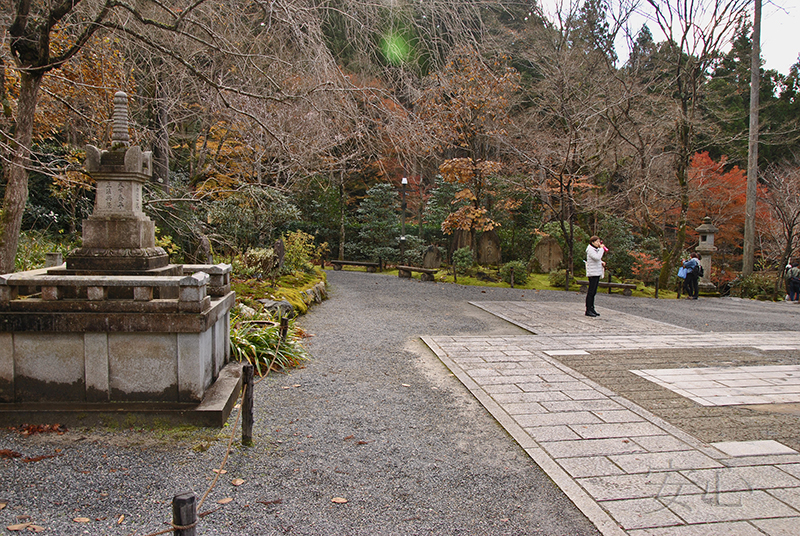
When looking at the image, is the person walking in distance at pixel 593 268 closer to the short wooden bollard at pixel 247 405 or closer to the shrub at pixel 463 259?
the shrub at pixel 463 259

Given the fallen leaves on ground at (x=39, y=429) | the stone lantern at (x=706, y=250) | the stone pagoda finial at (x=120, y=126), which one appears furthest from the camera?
the stone lantern at (x=706, y=250)

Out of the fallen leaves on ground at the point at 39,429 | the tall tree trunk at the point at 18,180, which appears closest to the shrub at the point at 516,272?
the tall tree trunk at the point at 18,180

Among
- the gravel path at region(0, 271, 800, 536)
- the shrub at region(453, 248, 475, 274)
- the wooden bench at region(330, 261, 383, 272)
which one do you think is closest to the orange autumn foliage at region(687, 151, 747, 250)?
the shrub at region(453, 248, 475, 274)

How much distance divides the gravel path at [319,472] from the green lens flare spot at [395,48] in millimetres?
3520

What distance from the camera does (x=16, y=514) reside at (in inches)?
104

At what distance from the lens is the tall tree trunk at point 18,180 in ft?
17.6

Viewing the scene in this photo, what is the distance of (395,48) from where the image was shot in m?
5.21

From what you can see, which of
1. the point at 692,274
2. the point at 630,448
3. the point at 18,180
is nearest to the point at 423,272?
the point at 692,274

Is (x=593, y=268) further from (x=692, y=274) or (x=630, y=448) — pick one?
(x=692, y=274)

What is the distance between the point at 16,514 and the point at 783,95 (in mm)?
35801

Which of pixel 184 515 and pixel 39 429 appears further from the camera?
pixel 39 429

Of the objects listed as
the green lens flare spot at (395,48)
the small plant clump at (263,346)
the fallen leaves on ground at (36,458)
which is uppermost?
the green lens flare spot at (395,48)

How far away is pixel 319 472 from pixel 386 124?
3.95 meters

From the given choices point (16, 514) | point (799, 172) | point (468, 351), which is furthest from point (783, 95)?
point (16, 514)
